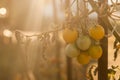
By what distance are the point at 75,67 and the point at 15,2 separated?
129 centimetres

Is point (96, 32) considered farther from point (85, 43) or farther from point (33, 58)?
point (33, 58)

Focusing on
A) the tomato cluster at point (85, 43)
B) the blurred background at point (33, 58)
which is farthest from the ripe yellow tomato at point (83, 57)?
the blurred background at point (33, 58)

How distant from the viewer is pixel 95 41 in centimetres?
108

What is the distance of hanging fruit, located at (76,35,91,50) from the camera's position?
3.38ft

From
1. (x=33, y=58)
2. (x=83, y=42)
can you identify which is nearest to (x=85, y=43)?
(x=83, y=42)

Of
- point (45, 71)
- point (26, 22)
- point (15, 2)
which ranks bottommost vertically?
point (45, 71)

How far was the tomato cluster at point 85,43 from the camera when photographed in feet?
3.43

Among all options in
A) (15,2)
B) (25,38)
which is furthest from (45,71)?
(25,38)

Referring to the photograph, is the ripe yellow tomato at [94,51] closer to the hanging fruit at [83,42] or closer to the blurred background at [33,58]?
the hanging fruit at [83,42]

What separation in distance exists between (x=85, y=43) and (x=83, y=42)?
0.05 feet

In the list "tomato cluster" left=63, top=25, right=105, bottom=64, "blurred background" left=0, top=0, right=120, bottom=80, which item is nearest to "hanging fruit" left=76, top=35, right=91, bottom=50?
"tomato cluster" left=63, top=25, right=105, bottom=64

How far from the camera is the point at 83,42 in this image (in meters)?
1.02

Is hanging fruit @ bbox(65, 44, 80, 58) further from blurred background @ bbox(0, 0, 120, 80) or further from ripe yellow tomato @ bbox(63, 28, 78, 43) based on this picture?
blurred background @ bbox(0, 0, 120, 80)

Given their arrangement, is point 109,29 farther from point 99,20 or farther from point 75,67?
point 75,67
